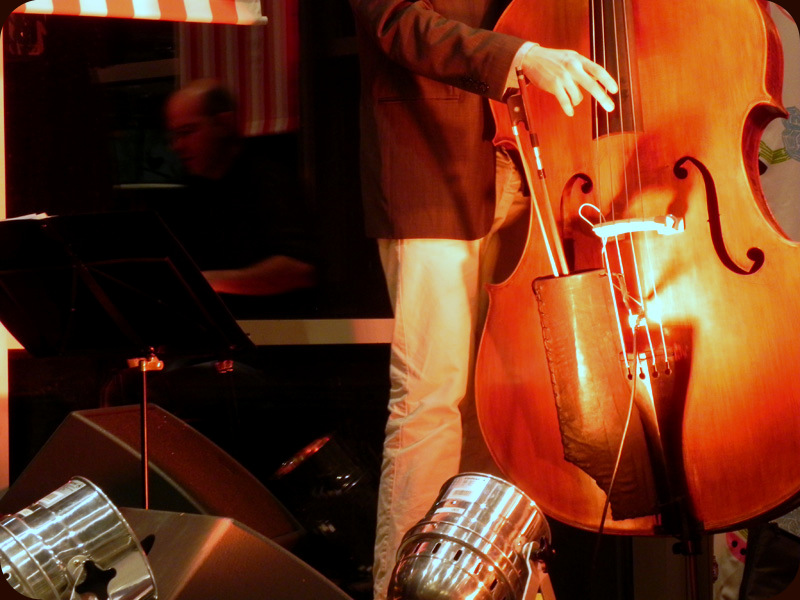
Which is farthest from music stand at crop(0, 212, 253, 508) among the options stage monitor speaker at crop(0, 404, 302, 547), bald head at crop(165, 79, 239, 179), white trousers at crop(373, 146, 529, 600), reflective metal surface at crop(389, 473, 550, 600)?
bald head at crop(165, 79, 239, 179)

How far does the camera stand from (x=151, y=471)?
2.02m

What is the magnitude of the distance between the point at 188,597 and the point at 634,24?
1.14 meters

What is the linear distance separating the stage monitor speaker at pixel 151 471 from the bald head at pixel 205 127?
905 millimetres

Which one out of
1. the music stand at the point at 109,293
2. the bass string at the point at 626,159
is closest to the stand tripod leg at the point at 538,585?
the bass string at the point at 626,159

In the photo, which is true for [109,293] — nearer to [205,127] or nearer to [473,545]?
[473,545]

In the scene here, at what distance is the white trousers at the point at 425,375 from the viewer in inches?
72.4

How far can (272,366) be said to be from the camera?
275 centimetres

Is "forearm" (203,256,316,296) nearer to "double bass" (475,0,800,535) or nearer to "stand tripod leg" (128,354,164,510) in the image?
"stand tripod leg" (128,354,164,510)

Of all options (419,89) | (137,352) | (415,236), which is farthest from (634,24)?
(137,352)

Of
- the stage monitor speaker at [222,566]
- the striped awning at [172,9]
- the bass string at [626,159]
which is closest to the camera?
the stage monitor speaker at [222,566]

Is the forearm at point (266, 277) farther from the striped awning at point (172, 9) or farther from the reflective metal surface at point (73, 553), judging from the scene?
the reflective metal surface at point (73, 553)

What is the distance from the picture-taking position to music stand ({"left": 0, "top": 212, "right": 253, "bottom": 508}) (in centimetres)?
171

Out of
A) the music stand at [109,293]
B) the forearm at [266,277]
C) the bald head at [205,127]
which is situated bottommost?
the forearm at [266,277]

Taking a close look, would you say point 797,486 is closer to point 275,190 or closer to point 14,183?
point 275,190
